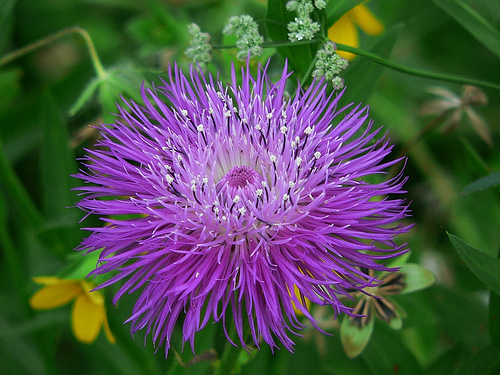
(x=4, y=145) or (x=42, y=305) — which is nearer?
(x=42, y=305)

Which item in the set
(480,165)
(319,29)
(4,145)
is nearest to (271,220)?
(319,29)

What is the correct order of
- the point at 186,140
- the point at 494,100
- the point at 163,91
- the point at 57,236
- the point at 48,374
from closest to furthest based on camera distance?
the point at 186,140
the point at 163,91
the point at 57,236
the point at 48,374
the point at 494,100

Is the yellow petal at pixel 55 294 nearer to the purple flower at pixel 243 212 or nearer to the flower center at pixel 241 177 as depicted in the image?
the purple flower at pixel 243 212

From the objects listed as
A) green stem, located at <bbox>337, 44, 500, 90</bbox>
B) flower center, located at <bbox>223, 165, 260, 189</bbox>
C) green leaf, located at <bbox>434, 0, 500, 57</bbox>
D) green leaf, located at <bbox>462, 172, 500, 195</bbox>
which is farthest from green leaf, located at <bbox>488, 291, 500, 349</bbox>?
green leaf, located at <bbox>434, 0, 500, 57</bbox>

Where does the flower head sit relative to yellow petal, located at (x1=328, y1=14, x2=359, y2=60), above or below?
below

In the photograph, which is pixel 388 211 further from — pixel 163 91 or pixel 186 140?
pixel 163 91

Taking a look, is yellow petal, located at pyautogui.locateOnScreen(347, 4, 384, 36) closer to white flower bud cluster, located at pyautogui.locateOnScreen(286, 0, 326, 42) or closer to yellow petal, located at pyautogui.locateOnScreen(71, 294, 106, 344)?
white flower bud cluster, located at pyautogui.locateOnScreen(286, 0, 326, 42)

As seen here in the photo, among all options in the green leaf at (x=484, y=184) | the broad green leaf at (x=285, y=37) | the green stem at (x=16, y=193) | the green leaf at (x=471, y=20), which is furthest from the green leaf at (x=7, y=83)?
the green leaf at (x=484, y=184)
